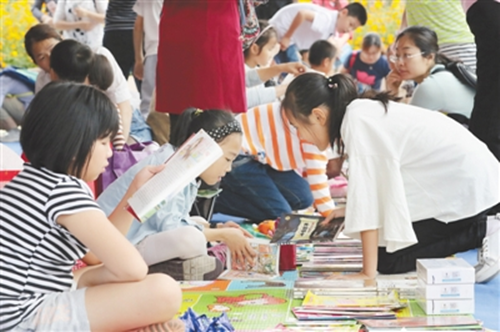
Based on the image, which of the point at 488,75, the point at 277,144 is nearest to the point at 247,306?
the point at 488,75

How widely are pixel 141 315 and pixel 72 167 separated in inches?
14.7

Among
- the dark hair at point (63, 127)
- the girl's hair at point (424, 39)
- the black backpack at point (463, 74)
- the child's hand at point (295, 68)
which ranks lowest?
the black backpack at point (463, 74)

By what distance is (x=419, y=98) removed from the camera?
11.7 feet

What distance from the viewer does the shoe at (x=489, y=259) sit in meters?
2.47

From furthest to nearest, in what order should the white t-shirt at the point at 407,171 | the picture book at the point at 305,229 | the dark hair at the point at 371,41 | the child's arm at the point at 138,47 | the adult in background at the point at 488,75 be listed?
1. the dark hair at the point at 371,41
2. the child's arm at the point at 138,47
3. the adult in background at the point at 488,75
4. the picture book at the point at 305,229
5. the white t-shirt at the point at 407,171

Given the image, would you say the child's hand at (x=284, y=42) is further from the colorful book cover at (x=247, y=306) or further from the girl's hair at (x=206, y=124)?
the colorful book cover at (x=247, y=306)

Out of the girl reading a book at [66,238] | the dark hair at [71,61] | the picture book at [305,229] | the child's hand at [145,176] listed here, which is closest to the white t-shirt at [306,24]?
the dark hair at [71,61]

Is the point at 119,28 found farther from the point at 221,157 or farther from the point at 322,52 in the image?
the point at 221,157

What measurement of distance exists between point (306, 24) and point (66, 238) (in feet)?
13.5

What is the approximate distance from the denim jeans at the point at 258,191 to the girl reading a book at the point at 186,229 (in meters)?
0.88

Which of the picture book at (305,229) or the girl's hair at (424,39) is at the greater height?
the girl's hair at (424,39)

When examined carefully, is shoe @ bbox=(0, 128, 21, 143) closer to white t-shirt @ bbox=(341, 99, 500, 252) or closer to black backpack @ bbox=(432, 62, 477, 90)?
black backpack @ bbox=(432, 62, 477, 90)

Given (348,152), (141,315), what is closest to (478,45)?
(348,152)

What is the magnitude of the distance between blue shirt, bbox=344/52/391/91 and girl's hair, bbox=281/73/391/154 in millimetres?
4132
